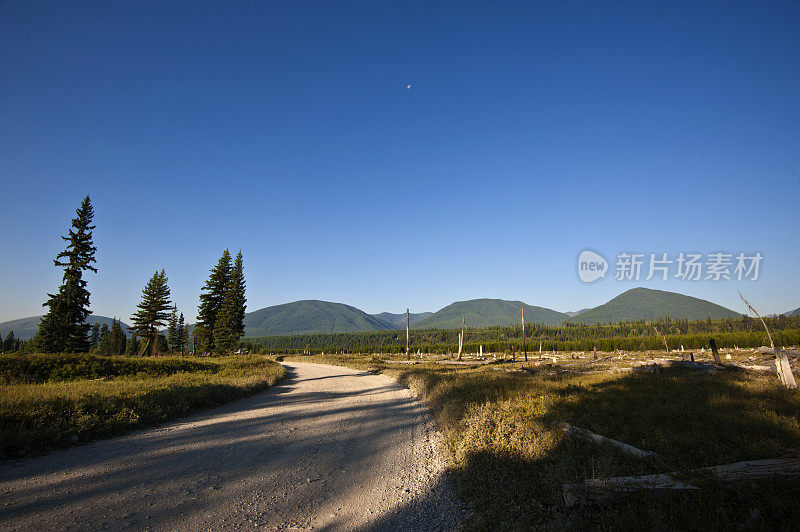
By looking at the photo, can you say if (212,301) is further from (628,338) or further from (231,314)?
(628,338)

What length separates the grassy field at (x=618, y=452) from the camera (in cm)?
425

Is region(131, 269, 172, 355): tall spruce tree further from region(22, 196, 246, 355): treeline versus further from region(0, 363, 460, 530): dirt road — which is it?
region(0, 363, 460, 530): dirt road

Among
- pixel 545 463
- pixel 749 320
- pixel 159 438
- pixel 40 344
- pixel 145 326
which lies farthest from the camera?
pixel 749 320

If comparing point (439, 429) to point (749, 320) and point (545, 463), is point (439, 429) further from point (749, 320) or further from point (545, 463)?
point (749, 320)

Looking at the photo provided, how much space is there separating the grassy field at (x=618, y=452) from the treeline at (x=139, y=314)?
39491mm

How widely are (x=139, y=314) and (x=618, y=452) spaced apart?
63.9 metres

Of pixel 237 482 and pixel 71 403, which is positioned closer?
pixel 237 482

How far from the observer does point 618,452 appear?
21.0 ft

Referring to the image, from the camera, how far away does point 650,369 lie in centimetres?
2127

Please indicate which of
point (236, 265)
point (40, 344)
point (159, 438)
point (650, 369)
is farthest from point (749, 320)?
point (40, 344)

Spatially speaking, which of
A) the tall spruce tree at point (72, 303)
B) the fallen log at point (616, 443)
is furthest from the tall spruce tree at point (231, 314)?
the fallen log at point (616, 443)

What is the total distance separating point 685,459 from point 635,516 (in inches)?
109

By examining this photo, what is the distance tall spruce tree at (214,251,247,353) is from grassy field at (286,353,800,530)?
146ft

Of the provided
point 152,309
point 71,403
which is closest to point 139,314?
point 152,309
